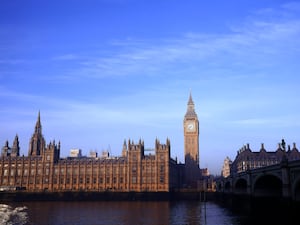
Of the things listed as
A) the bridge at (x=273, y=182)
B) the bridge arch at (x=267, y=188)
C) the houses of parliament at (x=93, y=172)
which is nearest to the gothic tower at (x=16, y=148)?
the houses of parliament at (x=93, y=172)

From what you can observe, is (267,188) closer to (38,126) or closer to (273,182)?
(273,182)

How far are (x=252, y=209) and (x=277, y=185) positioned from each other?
9.73 m

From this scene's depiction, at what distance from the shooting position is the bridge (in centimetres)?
5084

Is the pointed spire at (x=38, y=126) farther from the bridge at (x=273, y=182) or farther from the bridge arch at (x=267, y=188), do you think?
the bridge arch at (x=267, y=188)

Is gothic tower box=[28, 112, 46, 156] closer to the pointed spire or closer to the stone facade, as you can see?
the pointed spire

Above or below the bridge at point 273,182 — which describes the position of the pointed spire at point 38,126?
above

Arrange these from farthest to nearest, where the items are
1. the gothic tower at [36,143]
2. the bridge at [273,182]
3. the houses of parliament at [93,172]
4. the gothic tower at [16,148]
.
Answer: the gothic tower at [16,148] < the gothic tower at [36,143] < the houses of parliament at [93,172] < the bridge at [273,182]

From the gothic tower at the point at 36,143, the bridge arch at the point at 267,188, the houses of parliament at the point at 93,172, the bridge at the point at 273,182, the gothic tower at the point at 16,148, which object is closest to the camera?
the bridge at the point at 273,182

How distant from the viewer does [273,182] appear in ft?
249

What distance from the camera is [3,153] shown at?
185250 millimetres

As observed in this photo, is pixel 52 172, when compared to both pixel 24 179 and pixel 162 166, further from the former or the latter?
pixel 162 166

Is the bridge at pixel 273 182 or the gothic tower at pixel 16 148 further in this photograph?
the gothic tower at pixel 16 148

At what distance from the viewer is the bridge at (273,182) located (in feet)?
167

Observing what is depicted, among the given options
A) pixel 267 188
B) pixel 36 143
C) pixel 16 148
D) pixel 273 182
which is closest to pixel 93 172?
pixel 36 143
